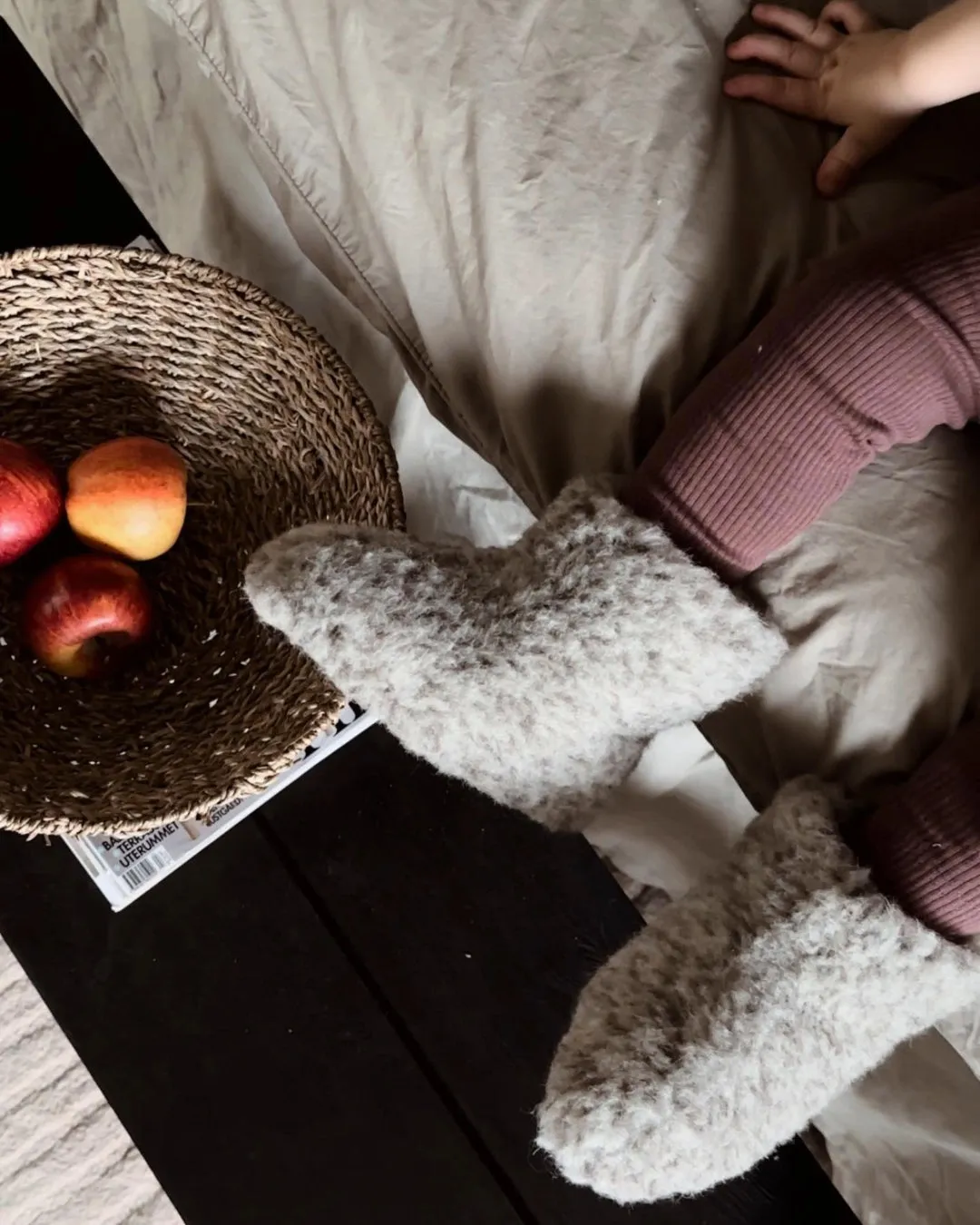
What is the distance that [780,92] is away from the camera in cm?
62

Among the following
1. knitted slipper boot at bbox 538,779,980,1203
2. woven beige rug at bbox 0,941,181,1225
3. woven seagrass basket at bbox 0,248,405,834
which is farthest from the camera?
woven beige rug at bbox 0,941,181,1225

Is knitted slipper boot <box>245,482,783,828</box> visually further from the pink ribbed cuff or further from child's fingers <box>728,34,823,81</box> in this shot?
child's fingers <box>728,34,823,81</box>

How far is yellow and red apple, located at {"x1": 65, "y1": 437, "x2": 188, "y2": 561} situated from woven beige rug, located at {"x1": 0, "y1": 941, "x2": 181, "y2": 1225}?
0.40 metres

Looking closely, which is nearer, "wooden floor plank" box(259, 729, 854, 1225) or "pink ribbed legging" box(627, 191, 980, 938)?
"pink ribbed legging" box(627, 191, 980, 938)

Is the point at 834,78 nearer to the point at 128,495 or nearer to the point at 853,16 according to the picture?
the point at 853,16

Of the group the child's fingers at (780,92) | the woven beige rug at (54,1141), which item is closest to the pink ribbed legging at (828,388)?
the child's fingers at (780,92)

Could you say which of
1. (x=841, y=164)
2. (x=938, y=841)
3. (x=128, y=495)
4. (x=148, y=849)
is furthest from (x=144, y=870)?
(x=841, y=164)

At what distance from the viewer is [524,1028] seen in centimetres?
74

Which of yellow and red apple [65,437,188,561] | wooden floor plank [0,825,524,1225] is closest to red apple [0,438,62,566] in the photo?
yellow and red apple [65,437,188,561]

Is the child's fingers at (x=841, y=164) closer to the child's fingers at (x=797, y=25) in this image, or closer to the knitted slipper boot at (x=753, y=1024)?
the child's fingers at (x=797, y=25)

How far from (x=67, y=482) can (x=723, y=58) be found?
0.50m

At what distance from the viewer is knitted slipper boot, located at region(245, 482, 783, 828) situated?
56 centimetres

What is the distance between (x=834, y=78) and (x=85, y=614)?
0.55 m

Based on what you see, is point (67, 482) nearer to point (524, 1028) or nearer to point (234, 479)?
point (234, 479)
